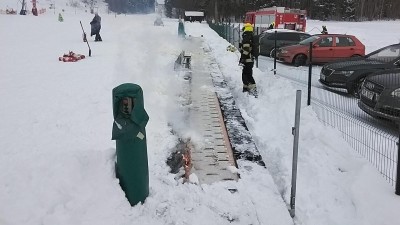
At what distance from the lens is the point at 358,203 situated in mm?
4625

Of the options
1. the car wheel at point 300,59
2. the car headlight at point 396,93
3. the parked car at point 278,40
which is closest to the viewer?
the car headlight at point 396,93

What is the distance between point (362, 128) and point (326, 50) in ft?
36.2

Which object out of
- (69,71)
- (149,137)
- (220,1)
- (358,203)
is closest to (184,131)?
(149,137)

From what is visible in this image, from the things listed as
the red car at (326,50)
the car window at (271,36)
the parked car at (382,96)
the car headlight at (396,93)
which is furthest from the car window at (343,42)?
the car headlight at (396,93)

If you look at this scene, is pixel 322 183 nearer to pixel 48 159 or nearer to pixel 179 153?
pixel 179 153

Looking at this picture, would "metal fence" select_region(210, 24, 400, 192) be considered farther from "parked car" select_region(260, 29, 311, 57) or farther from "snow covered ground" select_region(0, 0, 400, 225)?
"parked car" select_region(260, 29, 311, 57)

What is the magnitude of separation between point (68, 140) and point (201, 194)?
2562 mm

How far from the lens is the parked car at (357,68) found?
10664 millimetres

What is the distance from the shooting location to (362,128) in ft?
23.2

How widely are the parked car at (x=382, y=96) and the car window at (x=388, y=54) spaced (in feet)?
9.32

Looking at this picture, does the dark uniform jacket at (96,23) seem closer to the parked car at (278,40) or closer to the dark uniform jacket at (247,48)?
the parked car at (278,40)

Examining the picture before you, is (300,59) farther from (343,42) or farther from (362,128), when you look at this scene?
(362,128)

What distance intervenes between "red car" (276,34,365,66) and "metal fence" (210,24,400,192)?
5.90m

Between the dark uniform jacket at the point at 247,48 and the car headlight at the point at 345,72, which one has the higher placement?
the dark uniform jacket at the point at 247,48
